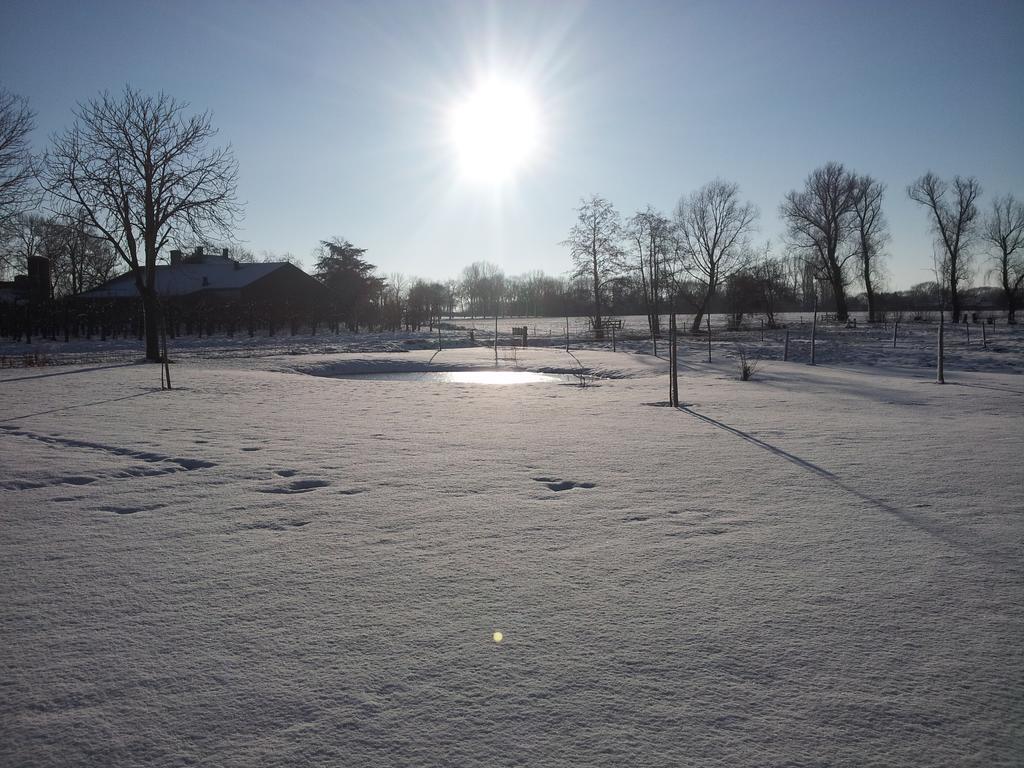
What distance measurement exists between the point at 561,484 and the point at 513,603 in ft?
7.46

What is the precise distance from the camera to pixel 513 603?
2850 millimetres

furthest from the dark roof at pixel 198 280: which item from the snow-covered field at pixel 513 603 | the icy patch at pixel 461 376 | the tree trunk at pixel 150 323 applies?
the snow-covered field at pixel 513 603

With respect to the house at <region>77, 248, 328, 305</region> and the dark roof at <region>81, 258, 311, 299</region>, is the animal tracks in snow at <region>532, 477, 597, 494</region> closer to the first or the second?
the house at <region>77, 248, 328, 305</region>

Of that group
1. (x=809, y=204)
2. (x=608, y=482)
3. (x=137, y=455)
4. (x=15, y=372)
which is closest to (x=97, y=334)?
(x=15, y=372)

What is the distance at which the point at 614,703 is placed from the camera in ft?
6.79

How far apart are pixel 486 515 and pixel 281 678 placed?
2.11m

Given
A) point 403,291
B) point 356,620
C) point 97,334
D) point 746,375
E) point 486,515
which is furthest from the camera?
point 403,291

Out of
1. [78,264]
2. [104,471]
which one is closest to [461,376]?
[104,471]

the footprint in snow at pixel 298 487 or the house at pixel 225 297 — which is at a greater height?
the house at pixel 225 297

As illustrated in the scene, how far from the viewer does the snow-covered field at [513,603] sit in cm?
193

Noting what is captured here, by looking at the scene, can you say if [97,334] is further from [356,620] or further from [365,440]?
[356,620]

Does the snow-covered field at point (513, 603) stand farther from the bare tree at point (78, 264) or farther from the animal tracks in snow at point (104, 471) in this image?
the bare tree at point (78, 264)

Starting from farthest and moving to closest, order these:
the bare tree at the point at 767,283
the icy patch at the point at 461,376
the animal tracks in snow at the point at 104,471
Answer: the bare tree at the point at 767,283 < the icy patch at the point at 461,376 < the animal tracks in snow at the point at 104,471

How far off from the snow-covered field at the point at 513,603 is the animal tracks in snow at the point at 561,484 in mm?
130
